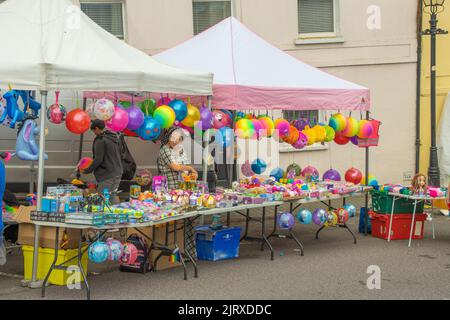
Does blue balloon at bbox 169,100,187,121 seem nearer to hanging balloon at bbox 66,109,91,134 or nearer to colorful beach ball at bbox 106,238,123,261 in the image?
hanging balloon at bbox 66,109,91,134

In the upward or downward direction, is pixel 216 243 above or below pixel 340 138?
below

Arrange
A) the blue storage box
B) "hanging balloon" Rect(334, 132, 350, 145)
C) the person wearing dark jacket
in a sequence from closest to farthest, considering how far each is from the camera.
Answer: the blue storage box, the person wearing dark jacket, "hanging balloon" Rect(334, 132, 350, 145)

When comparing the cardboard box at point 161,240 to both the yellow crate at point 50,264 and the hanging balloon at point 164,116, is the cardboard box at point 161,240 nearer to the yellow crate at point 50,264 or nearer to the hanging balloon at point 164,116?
the yellow crate at point 50,264

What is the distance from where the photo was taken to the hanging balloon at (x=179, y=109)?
31.2 feet

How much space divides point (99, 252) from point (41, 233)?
1061mm

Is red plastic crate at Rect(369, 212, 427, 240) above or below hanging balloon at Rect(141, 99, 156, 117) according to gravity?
below

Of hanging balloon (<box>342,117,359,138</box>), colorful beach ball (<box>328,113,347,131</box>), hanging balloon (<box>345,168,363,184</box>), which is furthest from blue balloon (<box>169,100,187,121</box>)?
hanging balloon (<box>345,168,363,184</box>)

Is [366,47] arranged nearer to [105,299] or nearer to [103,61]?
[103,61]

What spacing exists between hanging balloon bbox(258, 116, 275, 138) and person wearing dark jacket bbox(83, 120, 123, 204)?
2127 mm

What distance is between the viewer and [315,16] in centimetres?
1593

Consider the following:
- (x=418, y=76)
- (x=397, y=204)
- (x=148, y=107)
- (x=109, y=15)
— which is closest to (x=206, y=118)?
(x=148, y=107)

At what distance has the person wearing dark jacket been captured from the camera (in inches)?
381

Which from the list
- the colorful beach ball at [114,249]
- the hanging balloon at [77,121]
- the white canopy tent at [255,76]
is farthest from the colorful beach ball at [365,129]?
the colorful beach ball at [114,249]

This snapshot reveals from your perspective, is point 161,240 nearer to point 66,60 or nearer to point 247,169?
point 247,169
